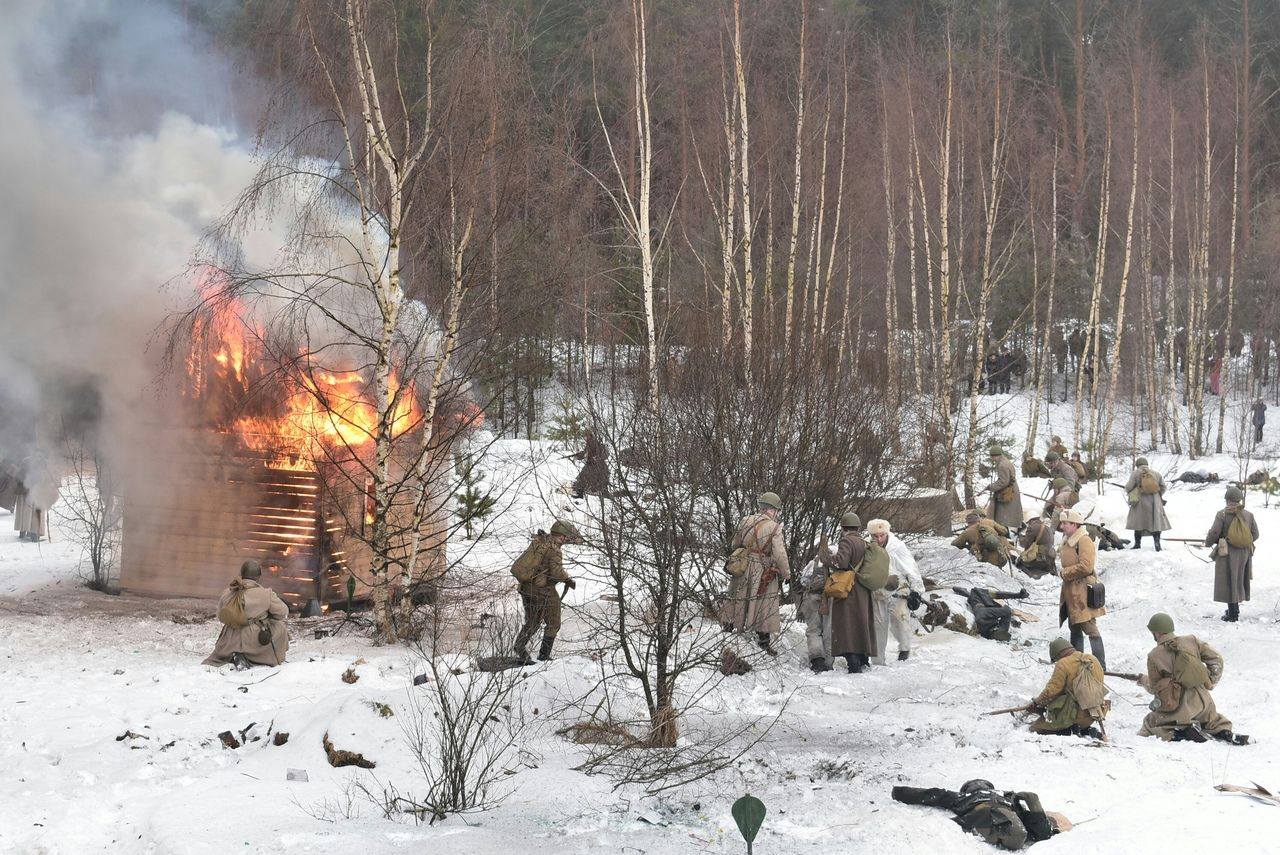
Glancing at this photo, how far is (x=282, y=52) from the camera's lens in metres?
11.8

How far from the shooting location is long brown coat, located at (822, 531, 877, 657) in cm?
1048

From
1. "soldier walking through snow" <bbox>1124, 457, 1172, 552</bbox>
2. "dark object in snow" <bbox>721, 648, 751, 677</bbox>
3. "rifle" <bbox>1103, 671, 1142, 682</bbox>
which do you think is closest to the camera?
"dark object in snow" <bbox>721, 648, 751, 677</bbox>

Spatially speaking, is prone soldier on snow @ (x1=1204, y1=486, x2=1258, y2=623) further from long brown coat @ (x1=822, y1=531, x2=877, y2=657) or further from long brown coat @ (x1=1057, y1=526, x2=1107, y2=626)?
long brown coat @ (x1=822, y1=531, x2=877, y2=657)

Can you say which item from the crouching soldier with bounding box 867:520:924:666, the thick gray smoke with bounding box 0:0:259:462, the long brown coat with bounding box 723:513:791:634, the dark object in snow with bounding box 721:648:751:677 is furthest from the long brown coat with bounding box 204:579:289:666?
the crouching soldier with bounding box 867:520:924:666

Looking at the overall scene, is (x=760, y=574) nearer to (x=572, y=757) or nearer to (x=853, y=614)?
(x=853, y=614)

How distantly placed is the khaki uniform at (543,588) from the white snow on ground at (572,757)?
62 cm

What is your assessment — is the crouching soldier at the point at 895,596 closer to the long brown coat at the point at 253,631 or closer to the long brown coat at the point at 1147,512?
the long brown coat at the point at 253,631

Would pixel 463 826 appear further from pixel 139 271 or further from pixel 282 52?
pixel 139 271

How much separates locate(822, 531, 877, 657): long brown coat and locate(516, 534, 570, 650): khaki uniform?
2.51 meters

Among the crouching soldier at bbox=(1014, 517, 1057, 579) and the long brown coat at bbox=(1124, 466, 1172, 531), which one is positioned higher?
the long brown coat at bbox=(1124, 466, 1172, 531)

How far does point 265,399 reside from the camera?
1366 centimetres

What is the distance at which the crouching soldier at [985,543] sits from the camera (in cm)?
1533

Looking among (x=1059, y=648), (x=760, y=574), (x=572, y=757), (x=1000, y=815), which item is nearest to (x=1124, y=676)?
(x=1059, y=648)

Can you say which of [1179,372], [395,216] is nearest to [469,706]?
[395,216]
